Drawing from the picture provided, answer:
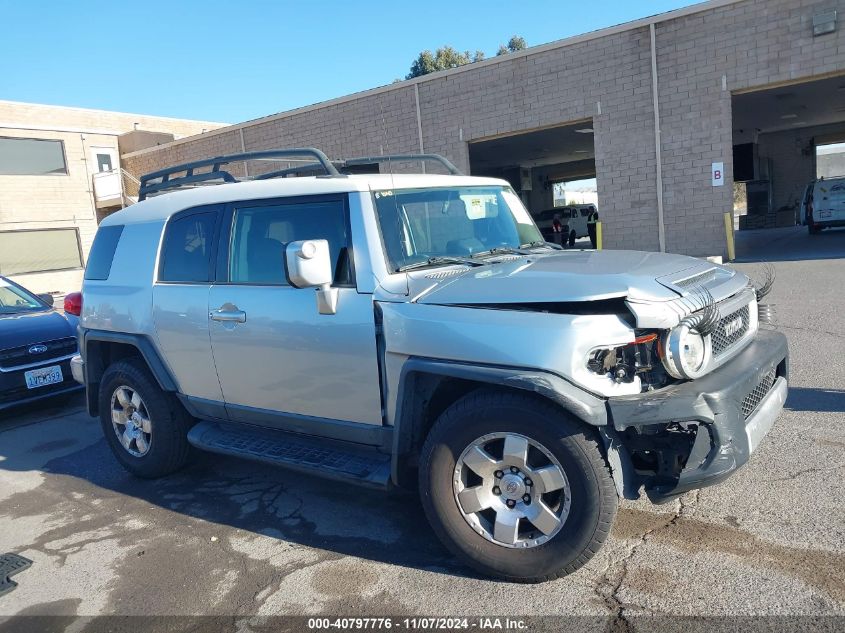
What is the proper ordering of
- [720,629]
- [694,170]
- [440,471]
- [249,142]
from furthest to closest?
[249,142], [694,170], [440,471], [720,629]

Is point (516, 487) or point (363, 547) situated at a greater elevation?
point (516, 487)

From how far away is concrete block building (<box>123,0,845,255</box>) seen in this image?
15.2 m

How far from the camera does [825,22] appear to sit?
14.4m

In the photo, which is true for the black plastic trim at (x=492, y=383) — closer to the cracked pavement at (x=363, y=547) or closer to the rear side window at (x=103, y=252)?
the cracked pavement at (x=363, y=547)

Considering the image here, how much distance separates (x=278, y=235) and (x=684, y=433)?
8.49ft

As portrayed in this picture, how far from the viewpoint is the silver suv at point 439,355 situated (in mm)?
2973

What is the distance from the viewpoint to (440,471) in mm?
3268

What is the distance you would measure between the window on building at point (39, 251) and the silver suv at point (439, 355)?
24907 millimetres

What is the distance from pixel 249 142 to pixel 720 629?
24073 millimetres

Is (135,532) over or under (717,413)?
under

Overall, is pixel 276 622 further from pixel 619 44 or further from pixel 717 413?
pixel 619 44

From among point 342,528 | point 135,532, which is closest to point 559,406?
point 342,528

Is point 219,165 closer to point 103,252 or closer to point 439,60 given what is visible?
point 103,252

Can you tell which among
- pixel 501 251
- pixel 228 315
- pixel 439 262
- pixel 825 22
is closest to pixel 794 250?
pixel 825 22
